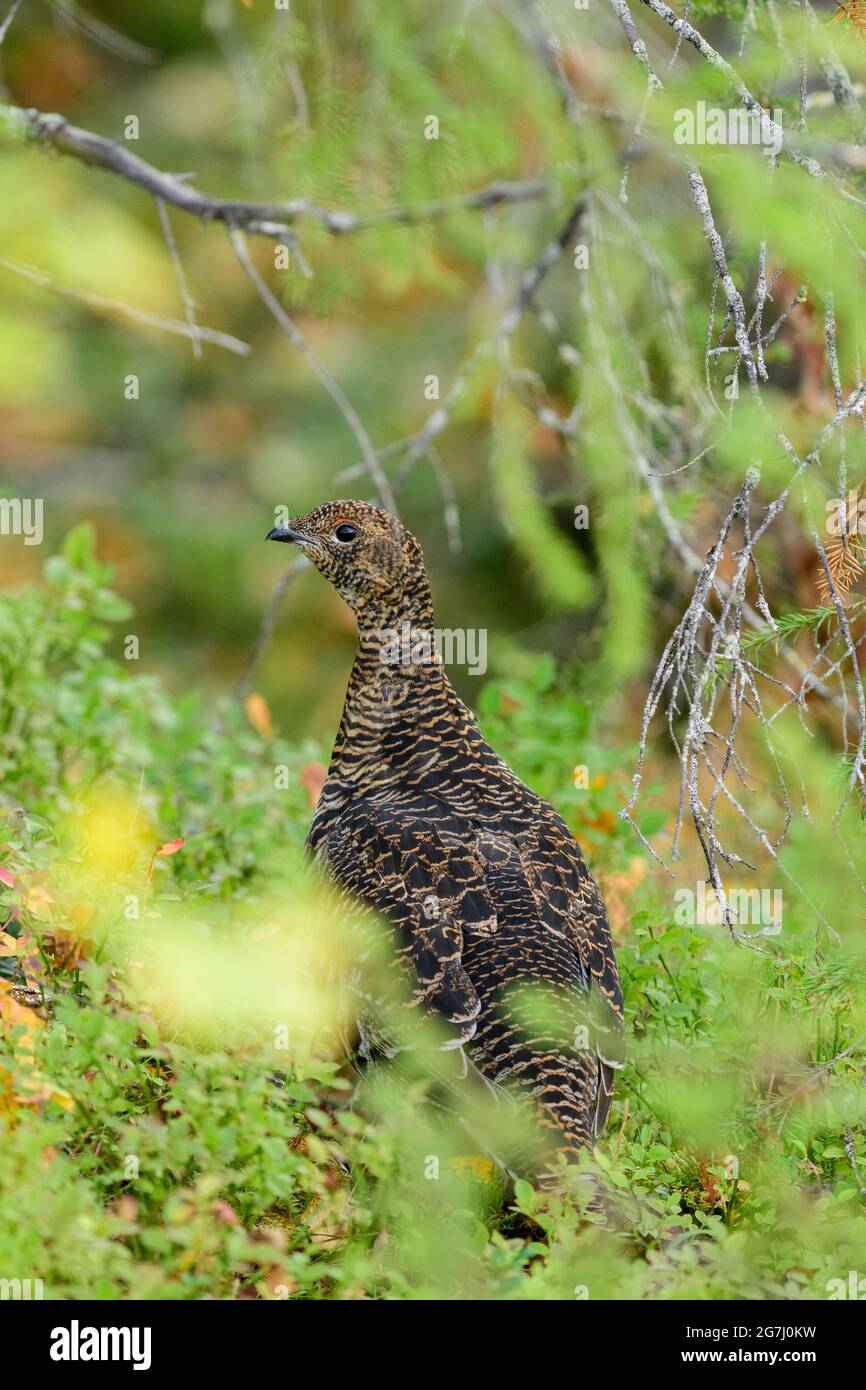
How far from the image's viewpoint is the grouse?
4.01 m

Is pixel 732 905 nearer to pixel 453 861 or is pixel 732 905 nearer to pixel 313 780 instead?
pixel 453 861

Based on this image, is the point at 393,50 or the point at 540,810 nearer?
the point at 540,810

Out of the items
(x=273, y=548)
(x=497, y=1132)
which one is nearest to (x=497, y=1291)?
(x=497, y=1132)

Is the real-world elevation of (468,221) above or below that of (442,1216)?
above

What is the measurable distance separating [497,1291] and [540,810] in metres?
1.72

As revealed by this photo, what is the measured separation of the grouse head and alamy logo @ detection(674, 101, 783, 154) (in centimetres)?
164

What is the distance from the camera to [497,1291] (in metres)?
3.30

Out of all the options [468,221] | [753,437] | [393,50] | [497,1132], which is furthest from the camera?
[468,221]

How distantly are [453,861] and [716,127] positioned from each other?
2168 millimetres

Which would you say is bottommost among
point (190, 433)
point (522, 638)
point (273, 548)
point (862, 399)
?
point (862, 399)

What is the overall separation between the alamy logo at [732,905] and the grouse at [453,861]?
2.42 feet

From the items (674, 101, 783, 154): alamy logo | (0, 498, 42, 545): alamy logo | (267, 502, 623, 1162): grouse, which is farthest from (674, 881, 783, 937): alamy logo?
(0, 498, 42, 545): alamy logo

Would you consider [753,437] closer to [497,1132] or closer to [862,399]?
[862,399]
